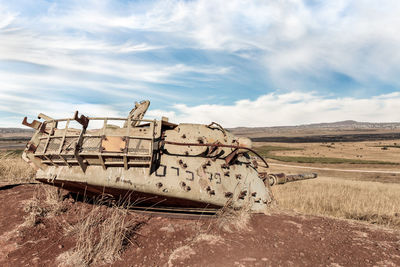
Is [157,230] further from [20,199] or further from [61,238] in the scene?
[20,199]

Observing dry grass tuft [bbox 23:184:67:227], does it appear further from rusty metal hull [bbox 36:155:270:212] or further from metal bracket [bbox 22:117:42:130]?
metal bracket [bbox 22:117:42:130]

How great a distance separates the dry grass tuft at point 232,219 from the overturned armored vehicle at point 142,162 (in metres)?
0.16

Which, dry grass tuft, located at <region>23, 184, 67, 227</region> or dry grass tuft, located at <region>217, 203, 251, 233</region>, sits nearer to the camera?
dry grass tuft, located at <region>23, 184, 67, 227</region>

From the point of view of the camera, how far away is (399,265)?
13.7ft

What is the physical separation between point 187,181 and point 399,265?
4038 mm

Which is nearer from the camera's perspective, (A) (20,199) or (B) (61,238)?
(B) (61,238)

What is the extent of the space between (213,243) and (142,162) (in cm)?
198

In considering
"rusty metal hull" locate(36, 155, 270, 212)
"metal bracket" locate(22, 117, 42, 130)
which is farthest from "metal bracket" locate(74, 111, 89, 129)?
"metal bracket" locate(22, 117, 42, 130)

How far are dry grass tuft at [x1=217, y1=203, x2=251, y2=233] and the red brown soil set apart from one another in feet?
0.39

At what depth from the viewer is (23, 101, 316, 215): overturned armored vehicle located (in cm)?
439

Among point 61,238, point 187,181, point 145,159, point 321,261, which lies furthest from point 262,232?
point 61,238

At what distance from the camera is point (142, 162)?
4.49 meters

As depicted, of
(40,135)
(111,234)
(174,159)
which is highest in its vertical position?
(40,135)

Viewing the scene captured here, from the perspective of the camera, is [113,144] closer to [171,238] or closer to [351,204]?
[171,238]
